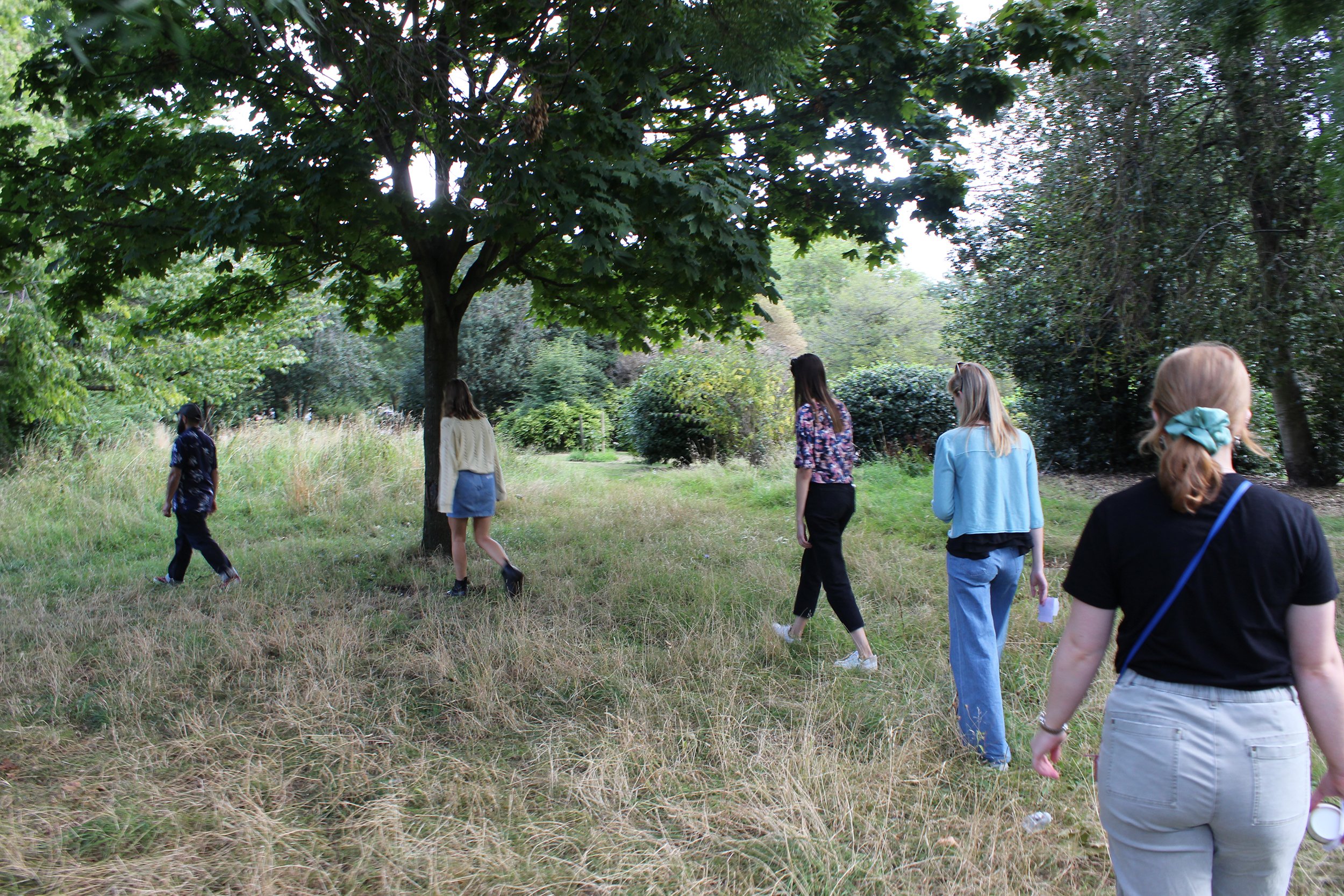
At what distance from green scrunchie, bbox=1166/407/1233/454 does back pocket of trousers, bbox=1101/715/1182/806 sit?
2.14ft

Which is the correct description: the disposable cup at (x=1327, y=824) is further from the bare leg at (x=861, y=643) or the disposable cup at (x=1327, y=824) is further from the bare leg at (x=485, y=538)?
the bare leg at (x=485, y=538)

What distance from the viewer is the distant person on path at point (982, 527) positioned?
3592mm

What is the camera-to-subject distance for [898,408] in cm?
1652

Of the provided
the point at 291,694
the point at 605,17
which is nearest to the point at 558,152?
the point at 605,17

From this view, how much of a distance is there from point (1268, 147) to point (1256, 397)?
6756 millimetres

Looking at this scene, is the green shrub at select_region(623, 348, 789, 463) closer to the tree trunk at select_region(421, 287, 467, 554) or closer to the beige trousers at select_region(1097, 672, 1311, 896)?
the tree trunk at select_region(421, 287, 467, 554)

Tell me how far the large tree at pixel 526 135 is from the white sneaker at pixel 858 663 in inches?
108

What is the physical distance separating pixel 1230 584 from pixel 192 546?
7.98 metres

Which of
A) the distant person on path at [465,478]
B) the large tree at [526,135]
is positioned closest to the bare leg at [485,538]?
the distant person on path at [465,478]

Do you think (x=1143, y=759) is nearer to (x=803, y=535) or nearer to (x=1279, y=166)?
(x=803, y=535)

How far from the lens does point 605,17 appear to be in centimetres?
597

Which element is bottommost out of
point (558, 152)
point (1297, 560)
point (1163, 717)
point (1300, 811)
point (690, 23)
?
point (1300, 811)

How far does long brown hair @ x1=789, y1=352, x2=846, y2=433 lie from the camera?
4781 mm

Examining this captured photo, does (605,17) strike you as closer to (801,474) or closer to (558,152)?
(558,152)
